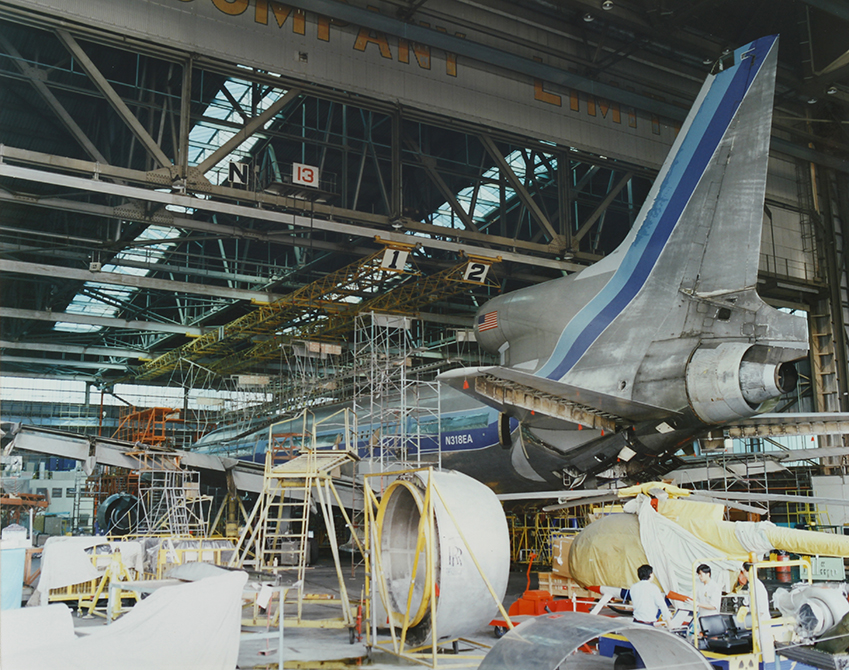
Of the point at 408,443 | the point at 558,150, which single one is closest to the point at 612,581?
the point at 408,443

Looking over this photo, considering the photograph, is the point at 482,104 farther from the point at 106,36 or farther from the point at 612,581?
the point at 612,581

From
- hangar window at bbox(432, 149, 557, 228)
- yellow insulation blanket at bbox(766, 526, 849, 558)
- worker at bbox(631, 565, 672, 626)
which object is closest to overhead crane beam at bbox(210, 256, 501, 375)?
hangar window at bbox(432, 149, 557, 228)

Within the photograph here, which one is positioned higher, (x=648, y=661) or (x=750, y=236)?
(x=750, y=236)

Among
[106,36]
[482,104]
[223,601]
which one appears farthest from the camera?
[482,104]

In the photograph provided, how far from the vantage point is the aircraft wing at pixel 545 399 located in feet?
45.0

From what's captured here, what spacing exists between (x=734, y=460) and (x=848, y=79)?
14.4m

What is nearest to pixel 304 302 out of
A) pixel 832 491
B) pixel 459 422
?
pixel 459 422

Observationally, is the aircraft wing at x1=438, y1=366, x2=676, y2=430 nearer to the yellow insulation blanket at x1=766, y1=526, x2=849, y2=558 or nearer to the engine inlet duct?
the engine inlet duct

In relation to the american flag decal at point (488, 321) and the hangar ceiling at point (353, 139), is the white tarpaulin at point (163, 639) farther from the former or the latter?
the hangar ceiling at point (353, 139)

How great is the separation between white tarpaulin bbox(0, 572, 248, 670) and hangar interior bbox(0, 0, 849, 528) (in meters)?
11.7

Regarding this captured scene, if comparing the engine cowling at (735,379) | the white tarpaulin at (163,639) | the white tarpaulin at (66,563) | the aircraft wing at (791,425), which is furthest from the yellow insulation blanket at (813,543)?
the white tarpaulin at (66,563)

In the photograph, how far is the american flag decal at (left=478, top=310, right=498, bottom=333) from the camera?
19.5m

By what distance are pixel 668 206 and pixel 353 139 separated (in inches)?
461

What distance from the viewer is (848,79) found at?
76.3 ft
